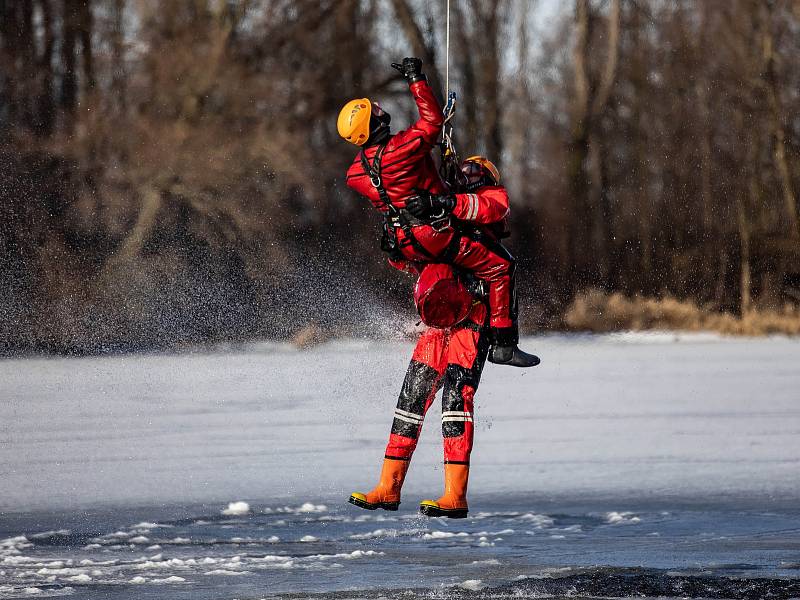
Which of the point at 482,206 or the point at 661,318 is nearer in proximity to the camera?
the point at 482,206

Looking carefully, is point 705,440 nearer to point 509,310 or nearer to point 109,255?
point 509,310

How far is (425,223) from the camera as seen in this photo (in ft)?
22.8

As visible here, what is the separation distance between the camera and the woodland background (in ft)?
81.8

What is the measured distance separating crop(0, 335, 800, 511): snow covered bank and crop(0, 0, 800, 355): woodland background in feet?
8.10

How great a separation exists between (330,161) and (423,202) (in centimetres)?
1975

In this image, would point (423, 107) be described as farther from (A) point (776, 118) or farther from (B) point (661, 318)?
(A) point (776, 118)

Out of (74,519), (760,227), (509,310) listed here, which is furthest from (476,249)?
(760,227)

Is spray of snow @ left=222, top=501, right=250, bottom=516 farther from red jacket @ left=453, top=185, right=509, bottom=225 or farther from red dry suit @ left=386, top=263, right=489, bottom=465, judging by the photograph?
red jacket @ left=453, top=185, right=509, bottom=225

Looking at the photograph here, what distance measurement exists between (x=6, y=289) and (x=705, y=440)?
14008 mm

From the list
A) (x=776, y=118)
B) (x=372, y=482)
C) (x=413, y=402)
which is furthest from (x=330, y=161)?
(x=413, y=402)

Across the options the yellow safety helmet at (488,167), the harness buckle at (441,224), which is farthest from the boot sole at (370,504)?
the yellow safety helmet at (488,167)

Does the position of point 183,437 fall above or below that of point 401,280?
below

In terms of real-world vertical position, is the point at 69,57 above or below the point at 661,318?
above

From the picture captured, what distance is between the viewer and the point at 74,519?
39.7 feet
